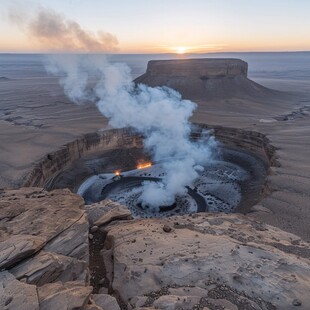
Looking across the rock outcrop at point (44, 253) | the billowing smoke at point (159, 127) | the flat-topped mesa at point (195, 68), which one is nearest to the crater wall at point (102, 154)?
the billowing smoke at point (159, 127)

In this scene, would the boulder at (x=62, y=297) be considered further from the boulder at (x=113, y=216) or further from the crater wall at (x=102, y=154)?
the crater wall at (x=102, y=154)

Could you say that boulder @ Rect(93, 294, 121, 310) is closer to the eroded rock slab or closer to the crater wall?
the eroded rock slab

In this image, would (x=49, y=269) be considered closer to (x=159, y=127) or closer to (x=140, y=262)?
(x=140, y=262)

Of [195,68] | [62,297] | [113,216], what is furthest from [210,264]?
[195,68]

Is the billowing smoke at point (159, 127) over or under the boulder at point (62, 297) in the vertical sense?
under

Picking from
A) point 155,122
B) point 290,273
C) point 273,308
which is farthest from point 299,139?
point 273,308

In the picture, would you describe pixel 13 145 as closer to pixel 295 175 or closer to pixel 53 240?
pixel 53 240
